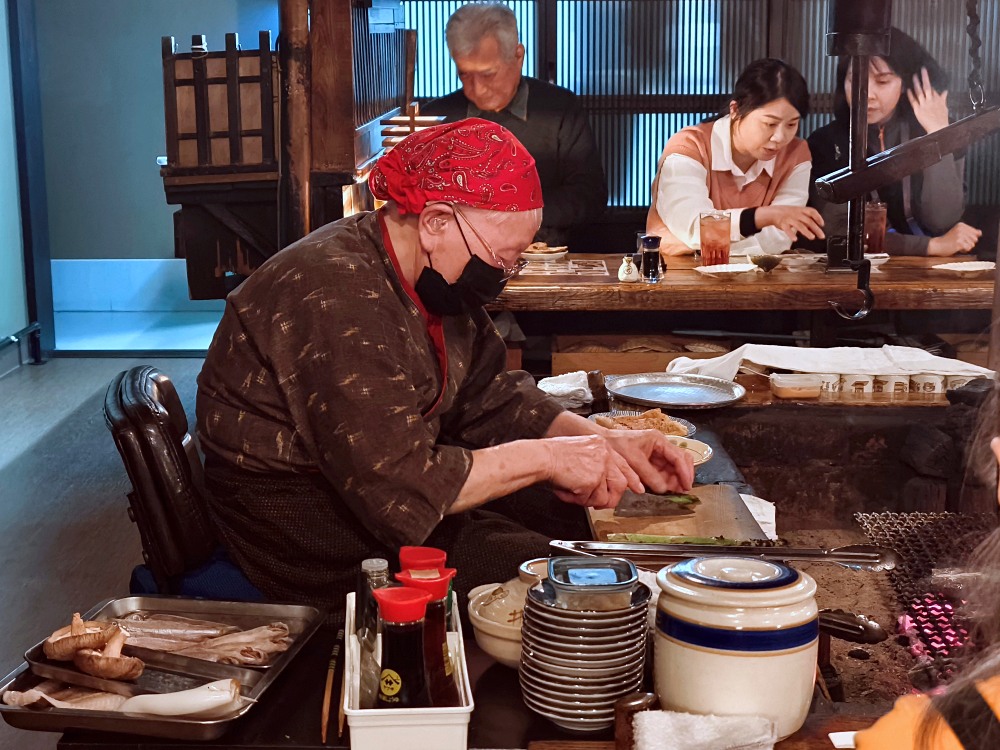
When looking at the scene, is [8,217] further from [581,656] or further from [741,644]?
[741,644]

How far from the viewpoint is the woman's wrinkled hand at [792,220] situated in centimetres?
498

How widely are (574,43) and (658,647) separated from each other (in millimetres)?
6556

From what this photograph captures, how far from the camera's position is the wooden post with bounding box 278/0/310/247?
15.2ft

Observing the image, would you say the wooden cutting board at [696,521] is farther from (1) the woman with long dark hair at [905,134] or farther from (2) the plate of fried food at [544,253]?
(1) the woman with long dark hair at [905,134]

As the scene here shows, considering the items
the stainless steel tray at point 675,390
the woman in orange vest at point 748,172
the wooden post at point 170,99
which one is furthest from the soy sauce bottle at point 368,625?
the woman in orange vest at point 748,172

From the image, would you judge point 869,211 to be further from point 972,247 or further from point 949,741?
point 949,741

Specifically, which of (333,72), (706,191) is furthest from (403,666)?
(706,191)

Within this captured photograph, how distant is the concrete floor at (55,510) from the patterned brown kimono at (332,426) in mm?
1255

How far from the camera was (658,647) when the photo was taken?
1.47 meters

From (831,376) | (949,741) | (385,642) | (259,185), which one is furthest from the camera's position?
(259,185)

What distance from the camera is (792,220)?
499cm

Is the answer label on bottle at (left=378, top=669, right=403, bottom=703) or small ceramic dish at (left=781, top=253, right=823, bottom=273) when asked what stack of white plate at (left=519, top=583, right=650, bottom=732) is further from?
small ceramic dish at (left=781, top=253, right=823, bottom=273)

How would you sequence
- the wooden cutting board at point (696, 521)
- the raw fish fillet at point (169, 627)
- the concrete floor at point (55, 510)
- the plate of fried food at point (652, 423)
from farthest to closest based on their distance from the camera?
the concrete floor at point (55, 510), the plate of fried food at point (652, 423), the wooden cutting board at point (696, 521), the raw fish fillet at point (169, 627)

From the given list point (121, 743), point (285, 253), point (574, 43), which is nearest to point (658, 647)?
point (121, 743)
